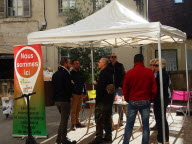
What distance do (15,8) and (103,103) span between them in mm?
13792

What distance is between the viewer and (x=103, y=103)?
680 cm

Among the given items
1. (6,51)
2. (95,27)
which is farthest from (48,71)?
(95,27)

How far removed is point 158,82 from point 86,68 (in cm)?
806

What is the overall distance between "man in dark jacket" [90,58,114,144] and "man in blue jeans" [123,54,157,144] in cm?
90

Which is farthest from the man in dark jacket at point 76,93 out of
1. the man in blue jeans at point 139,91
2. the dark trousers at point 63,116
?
the man in blue jeans at point 139,91

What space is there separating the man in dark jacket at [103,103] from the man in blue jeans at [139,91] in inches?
35.6

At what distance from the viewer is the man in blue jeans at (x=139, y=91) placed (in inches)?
225

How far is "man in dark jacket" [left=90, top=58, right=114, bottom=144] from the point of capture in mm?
6680

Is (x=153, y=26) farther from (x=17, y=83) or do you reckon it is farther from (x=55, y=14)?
(x=55, y=14)

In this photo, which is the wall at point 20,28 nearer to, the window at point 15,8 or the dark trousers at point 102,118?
the window at point 15,8

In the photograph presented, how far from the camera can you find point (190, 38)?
17.0 metres

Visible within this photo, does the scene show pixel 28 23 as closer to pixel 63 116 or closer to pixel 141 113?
pixel 63 116

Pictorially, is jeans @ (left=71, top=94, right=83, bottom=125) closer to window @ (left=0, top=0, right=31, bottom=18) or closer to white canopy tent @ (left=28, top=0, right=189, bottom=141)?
white canopy tent @ (left=28, top=0, right=189, bottom=141)

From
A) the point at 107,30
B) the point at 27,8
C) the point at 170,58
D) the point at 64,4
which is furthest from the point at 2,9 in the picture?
the point at 107,30
